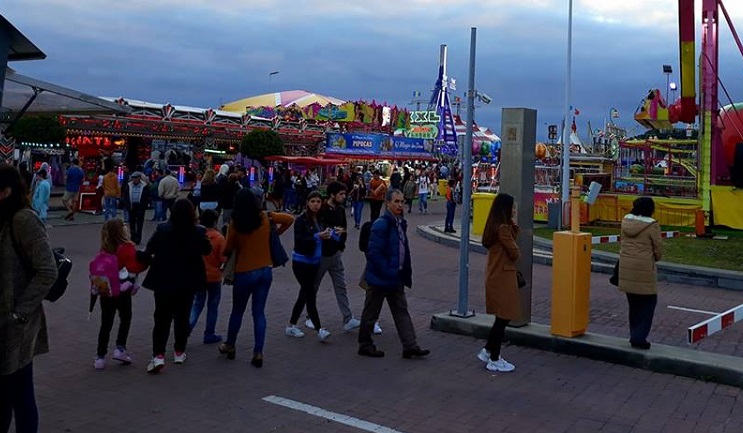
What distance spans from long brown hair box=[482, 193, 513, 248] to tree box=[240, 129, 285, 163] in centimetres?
2690

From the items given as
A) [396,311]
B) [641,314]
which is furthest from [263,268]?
[641,314]

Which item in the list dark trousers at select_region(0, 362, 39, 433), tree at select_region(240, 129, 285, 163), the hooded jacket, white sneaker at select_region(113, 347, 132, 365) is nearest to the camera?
dark trousers at select_region(0, 362, 39, 433)

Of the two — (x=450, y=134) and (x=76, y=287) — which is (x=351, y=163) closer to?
(x=450, y=134)

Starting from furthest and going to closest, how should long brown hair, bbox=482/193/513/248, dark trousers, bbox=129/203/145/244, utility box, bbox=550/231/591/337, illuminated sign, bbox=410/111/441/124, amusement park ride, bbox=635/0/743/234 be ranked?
illuminated sign, bbox=410/111/441/124 < amusement park ride, bbox=635/0/743/234 < dark trousers, bbox=129/203/145/244 < utility box, bbox=550/231/591/337 < long brown hair, bbox=482/193/513/248

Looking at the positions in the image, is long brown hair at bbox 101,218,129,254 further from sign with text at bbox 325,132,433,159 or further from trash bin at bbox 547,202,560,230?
sign with text at bbox 325,132,433,159

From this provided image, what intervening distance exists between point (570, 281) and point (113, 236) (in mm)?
4381

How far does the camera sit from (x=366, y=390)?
6.11m

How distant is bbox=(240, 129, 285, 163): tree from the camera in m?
32.9

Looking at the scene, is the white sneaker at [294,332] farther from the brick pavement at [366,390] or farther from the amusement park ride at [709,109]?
the amusement park ride at [709,109]

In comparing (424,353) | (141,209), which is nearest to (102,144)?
(141,209)

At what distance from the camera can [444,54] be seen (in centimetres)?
5088

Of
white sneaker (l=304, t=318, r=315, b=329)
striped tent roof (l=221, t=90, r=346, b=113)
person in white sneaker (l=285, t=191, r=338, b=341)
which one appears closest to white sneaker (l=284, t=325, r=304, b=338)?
person in white sneaker (l=285, t=191, r=338, b=341)

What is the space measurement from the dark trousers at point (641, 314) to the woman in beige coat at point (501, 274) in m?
1.27

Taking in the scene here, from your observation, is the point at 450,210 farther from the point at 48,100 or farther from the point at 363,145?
the point at 363,145
